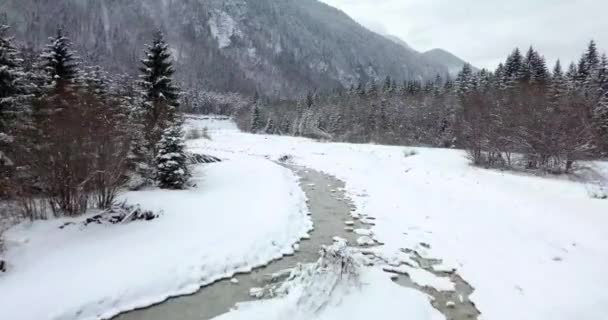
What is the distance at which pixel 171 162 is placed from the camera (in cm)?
1248

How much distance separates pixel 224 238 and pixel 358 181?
9155mm

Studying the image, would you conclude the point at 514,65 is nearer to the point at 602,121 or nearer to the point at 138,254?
the point at 602,121

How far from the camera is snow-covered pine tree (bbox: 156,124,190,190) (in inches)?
494

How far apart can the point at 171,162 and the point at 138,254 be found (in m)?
6.36

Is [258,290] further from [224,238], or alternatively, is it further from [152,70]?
[152,70]

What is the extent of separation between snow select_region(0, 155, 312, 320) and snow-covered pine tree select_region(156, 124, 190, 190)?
1911 mm

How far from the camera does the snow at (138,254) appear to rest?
5.07m

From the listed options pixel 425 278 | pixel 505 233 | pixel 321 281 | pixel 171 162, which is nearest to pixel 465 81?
pixel 505 233

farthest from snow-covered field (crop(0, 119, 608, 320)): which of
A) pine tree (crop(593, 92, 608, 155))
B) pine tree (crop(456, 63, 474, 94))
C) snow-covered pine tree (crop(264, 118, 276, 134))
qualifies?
snow-covered pine tree (crop(264, 118, 276, 134))

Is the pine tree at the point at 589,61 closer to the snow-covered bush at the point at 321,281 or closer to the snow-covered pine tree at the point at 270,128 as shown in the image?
the snow-covered bush at the point at 321,281

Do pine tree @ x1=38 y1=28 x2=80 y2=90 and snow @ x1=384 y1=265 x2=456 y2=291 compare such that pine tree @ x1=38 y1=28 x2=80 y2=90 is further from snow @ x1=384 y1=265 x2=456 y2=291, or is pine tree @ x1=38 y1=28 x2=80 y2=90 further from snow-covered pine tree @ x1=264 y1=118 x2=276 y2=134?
snow-covered pine tree @ x1=264 y1=118 x2=276 y2=134

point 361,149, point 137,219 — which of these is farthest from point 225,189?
point 361,149

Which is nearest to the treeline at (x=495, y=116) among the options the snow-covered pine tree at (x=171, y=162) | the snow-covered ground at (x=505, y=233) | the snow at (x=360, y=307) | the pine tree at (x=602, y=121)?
the pine tree at (x=602, y=121)

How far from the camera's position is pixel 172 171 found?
41.2 feet
